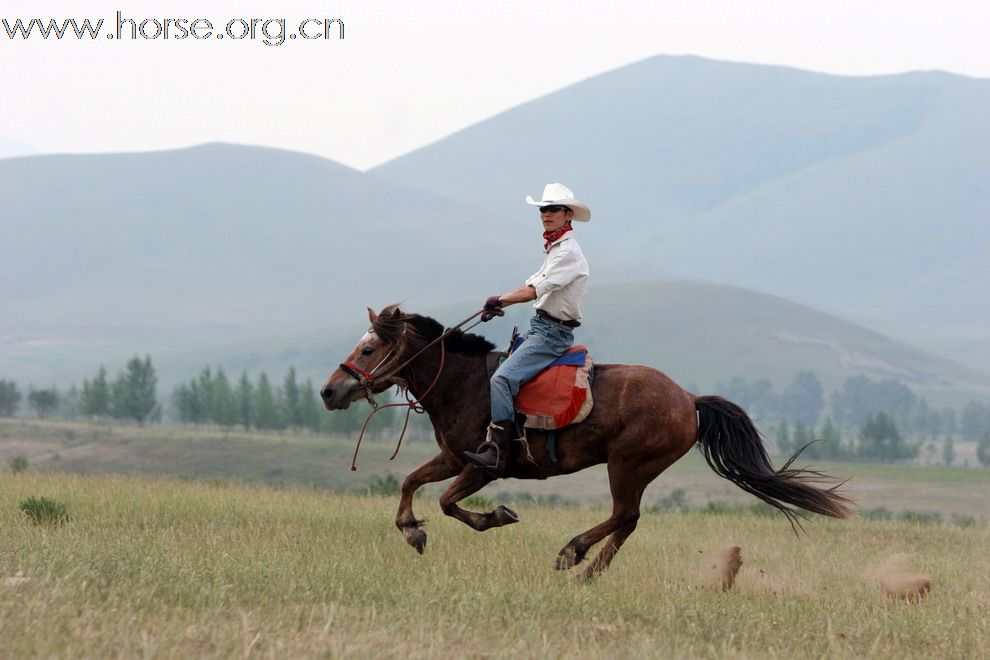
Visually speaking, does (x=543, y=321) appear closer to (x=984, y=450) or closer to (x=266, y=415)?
(x=266, y=415)

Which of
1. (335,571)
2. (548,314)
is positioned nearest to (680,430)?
(548,314)

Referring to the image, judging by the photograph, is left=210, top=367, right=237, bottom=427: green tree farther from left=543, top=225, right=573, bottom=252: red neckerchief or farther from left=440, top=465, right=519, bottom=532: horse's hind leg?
left=543, top=225, right=573, bottom=252: red neckerchief

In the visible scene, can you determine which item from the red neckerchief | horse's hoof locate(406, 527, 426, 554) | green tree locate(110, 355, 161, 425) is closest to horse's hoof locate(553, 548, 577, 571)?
horse's hoof locate(406, 527, 426, 554)

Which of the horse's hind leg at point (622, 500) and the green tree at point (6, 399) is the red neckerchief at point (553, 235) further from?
the green tree at point (6, 399)

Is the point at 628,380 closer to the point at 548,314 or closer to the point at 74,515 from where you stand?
the point at 548,314

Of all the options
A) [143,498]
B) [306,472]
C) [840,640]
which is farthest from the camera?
[306,472]

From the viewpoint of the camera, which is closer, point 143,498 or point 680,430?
point 680,430

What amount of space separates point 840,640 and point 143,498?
9452mm

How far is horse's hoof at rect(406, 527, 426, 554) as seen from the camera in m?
11.8

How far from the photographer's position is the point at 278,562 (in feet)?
34.6

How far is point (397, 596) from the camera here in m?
9.23

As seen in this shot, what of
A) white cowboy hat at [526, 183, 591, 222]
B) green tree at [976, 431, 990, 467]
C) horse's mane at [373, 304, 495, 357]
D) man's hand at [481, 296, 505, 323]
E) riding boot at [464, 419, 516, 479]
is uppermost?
white cowboy hat at [526, 183, 591, 222]

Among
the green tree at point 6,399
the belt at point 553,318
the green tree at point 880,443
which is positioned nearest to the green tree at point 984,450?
the green tree at point 880,443

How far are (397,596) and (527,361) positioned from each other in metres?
3.01
